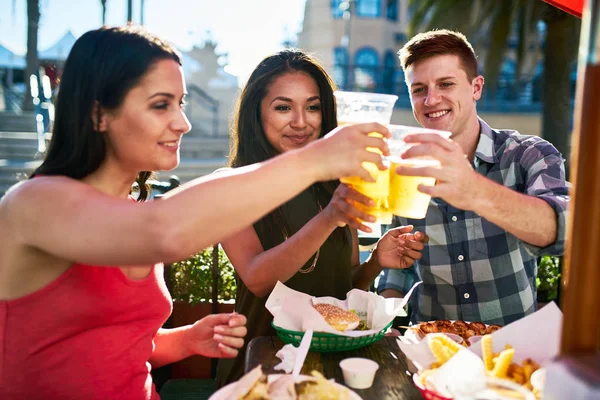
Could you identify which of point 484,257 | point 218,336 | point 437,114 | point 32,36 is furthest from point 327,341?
point 32,36

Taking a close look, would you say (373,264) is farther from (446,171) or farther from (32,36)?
(32,36)

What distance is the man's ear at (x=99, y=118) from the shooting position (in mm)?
1691

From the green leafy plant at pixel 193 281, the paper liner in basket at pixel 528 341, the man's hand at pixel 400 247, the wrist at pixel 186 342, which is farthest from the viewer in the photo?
the green leafy plant at pixel 193 281

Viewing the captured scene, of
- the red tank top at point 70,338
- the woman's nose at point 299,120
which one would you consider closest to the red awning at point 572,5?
the woman's nose at point 299,120

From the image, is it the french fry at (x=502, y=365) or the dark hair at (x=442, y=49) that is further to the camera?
the dark hair at (x=442, y=49)

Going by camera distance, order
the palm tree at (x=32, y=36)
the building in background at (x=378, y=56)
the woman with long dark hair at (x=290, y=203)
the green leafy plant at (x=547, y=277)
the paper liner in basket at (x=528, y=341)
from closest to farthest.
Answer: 1. the paper liner in basket at (x=528, y=341)
2. the woman with long dark hair at (x=290, y=203)
3. the green leafy plant at (x=547, y=277)
4. the palm tree at (x=32, y=36)
5. the building in background at (x=378, y=56)

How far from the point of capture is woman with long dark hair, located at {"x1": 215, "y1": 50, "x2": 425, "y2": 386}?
2.59m

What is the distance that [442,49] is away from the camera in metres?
3.05

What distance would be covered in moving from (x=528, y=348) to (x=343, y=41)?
28.9 metres

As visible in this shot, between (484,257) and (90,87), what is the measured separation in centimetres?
226

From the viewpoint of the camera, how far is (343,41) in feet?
95.0

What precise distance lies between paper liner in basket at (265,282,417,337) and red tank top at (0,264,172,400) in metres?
0.59

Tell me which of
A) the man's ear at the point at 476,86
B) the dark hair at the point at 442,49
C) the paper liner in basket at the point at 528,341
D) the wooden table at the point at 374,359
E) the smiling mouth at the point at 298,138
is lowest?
the wooden table at the point at 374,359

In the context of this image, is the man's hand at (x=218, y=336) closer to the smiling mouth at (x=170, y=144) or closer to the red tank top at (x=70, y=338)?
the red tank top at (x=70, y=338)
